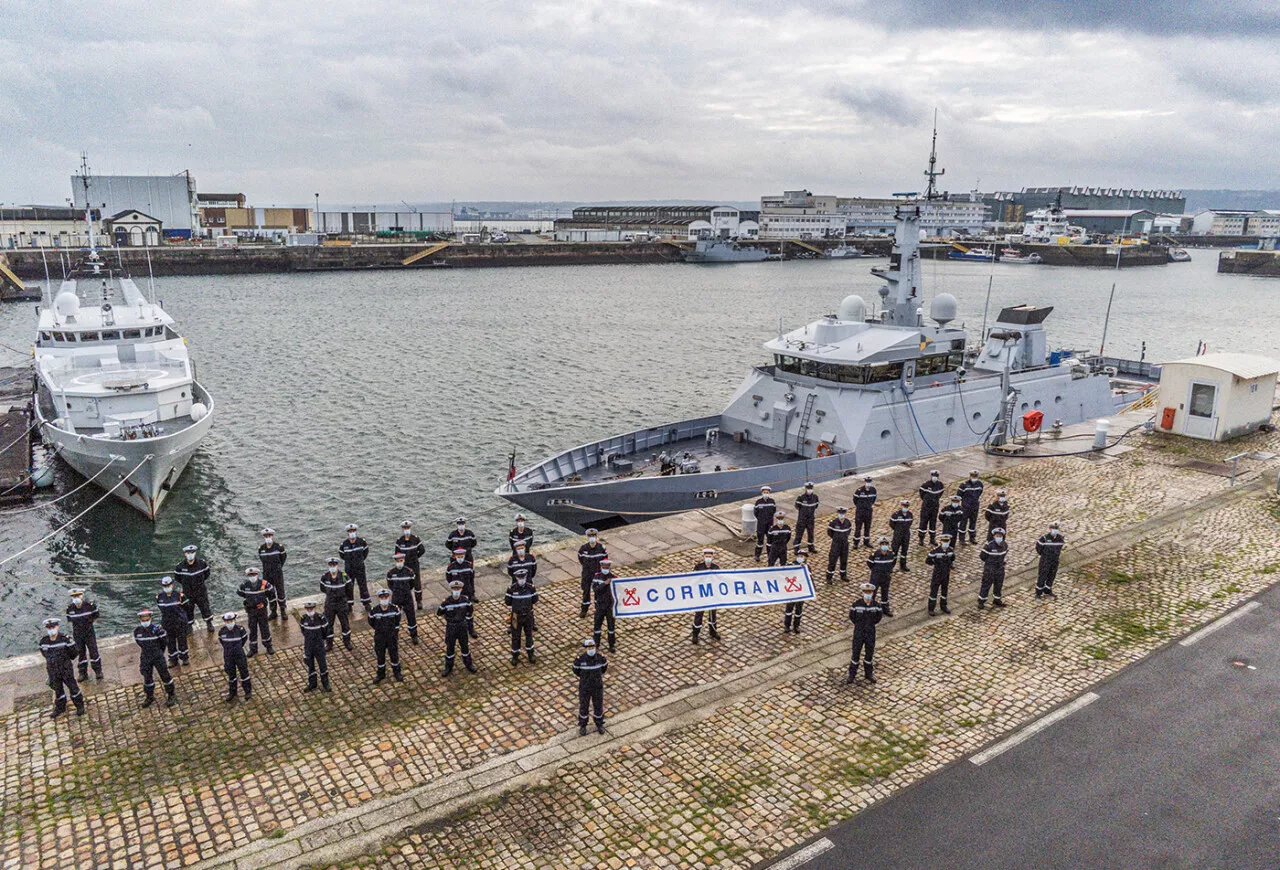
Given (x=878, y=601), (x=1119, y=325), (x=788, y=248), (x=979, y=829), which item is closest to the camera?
(x=979, y=829)

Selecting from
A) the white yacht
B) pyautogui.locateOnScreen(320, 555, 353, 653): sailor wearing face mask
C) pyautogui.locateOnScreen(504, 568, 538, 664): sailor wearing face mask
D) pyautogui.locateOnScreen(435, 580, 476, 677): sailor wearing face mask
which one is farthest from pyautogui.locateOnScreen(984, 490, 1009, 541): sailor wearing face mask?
the white yacht

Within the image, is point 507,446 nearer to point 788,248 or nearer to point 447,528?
point 447,528

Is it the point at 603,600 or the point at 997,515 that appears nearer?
the point at 603,600

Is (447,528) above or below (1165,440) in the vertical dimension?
below

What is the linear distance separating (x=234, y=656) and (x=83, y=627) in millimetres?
2382

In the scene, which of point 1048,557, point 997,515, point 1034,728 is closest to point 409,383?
point 997,515

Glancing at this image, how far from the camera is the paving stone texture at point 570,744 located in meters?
8.62

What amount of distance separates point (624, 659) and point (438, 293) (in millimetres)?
86445

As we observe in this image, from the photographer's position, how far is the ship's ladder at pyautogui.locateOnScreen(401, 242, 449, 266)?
411 ft

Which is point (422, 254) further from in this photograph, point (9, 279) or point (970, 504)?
point (970, 504)

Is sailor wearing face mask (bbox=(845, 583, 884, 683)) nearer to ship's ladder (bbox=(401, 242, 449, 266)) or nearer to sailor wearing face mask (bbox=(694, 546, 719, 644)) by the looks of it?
sailor wearing face mask (bbox=(694, 546, 719, 644))

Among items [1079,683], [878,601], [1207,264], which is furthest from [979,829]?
[1207,264]

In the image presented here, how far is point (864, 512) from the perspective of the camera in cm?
1658

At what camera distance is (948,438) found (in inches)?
989
